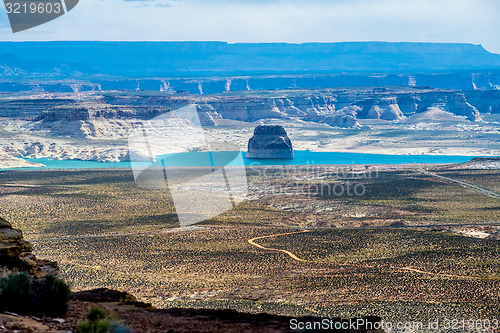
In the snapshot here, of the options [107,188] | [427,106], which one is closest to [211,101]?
[427,106]

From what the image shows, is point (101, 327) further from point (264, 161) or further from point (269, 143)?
point (269, 143)

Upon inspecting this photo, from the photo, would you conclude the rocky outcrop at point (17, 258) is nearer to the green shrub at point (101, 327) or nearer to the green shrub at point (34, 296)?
the green shrub at point (34, 296)

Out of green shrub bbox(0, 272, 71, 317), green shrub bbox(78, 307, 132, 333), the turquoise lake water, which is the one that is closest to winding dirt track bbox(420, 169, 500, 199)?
the turquoise lake water

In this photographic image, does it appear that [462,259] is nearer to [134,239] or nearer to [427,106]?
[134,239]

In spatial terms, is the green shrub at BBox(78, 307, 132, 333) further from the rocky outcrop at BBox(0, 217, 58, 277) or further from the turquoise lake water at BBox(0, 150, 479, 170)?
the turquoise lake water at BBox(0, 150, 479, 170)

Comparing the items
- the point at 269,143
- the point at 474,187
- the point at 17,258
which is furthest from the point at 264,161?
the point at 17,258

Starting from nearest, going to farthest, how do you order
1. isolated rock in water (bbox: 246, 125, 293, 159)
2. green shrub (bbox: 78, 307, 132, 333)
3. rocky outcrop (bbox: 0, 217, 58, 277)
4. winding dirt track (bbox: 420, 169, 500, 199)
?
green shrub (bbox: 78, 307, 132, 333) → rocky outcrop (bbox: 0, 217, 58, 277) → winding dirt track (bbox: 420, 169, 500, 199) → isolated rock in water (bbox: 246, 125, 293, 159)
